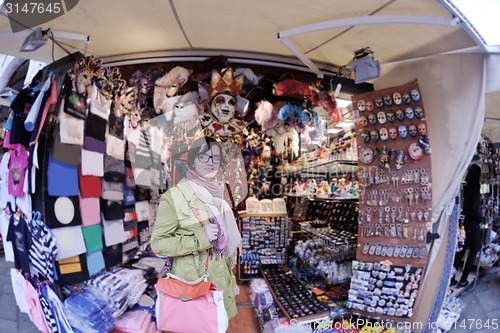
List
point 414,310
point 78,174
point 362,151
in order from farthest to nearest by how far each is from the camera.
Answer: point 362,151
point 414,310
point 78,174

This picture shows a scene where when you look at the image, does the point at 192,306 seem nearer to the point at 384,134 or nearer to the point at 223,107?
the point at 223,107

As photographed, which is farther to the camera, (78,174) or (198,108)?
(198,108)

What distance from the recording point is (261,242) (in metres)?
3.49

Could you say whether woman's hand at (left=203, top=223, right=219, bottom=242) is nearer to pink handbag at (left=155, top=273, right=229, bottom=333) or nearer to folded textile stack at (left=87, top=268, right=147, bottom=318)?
pink handbag at (left=155, top=273, right=229, bottom=333)

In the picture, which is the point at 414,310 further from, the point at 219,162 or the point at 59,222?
the point at 59,222

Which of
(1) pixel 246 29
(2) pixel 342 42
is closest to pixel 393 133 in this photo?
(2) pixel 342 42

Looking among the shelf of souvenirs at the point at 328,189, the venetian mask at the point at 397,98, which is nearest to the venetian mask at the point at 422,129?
the venetian mask at the point at 397,98

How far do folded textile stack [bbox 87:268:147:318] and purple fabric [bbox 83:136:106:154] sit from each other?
111 cm

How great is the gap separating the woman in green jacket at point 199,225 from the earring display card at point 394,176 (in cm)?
138

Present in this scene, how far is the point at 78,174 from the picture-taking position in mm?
2086

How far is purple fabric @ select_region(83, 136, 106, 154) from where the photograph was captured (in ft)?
7.11

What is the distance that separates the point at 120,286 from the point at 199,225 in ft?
3.89

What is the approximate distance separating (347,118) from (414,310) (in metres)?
2.71

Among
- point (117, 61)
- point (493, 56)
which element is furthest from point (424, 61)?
point (117, 61)
